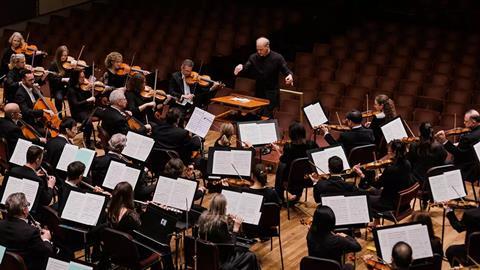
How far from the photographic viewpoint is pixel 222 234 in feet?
19.2

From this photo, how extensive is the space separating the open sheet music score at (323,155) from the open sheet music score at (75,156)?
221 cm

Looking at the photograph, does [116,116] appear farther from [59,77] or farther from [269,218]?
[269,218]

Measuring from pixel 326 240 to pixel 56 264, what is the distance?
2.09 meters

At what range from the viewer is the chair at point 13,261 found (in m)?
5.55

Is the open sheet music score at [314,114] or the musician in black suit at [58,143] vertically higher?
the open sheet music score at [314,114]

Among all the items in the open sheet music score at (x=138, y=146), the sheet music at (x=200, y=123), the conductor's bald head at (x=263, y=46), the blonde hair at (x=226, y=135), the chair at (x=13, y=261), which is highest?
the conductor's bald head at (x=263, y=46)

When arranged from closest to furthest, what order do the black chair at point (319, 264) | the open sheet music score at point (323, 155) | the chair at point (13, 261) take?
the black chair at point (319, 264), the chair at point (13, 261), the open sheet music score at point (323, 155)

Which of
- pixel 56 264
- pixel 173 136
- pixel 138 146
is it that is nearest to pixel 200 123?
pixel 173 136

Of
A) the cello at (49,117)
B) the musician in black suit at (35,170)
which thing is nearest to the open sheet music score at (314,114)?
the cello at (49,117)

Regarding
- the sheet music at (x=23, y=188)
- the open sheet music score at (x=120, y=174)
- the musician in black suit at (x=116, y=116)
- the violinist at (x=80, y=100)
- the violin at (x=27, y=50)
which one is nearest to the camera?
the sheet music at (x=23, y=188)

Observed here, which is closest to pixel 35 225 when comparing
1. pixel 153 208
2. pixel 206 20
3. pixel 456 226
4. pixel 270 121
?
pixel 153 208

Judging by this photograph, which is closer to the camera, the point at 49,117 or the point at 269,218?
the point at 269,218

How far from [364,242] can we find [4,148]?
4.00 metres

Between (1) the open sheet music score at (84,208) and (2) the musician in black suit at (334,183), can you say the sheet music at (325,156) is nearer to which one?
(2) the musician in black suit at (334,183)
